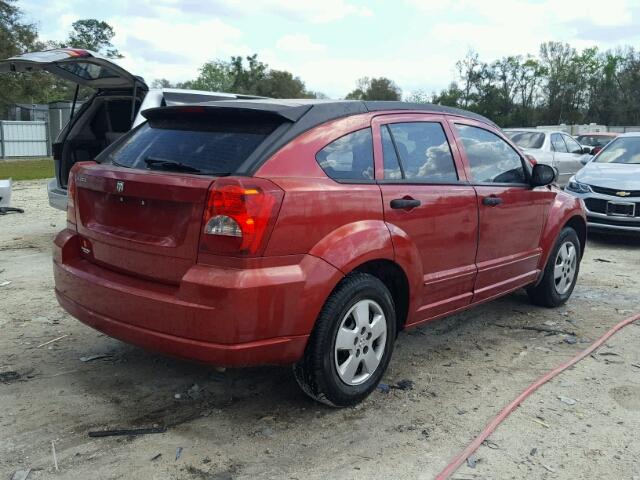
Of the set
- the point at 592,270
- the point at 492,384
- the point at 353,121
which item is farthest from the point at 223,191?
the point at 592,270

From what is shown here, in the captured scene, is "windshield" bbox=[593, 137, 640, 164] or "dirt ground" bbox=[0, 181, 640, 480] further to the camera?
"windshield" bbox=[593, 137, 640, 164]

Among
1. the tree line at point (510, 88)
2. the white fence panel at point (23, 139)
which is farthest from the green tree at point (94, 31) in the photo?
the white fence panel at point (23, 139)

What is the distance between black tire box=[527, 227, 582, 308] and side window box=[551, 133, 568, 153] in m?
8.48

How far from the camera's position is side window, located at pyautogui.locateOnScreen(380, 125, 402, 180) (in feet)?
12.5

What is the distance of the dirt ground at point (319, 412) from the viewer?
3.03 m

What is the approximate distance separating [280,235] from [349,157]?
2.56ft

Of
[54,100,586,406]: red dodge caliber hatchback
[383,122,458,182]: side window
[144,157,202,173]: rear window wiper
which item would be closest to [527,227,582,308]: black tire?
[54,100,586,406]: red dodge caliber hatchback

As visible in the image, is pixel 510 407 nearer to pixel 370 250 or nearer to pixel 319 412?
pixel 319 412

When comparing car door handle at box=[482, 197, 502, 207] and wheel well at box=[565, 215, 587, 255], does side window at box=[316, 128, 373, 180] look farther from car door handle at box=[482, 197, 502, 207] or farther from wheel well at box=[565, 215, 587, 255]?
wheel well at box=[565, 215, 587, 255]

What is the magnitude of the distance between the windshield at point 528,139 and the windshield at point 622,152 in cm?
266

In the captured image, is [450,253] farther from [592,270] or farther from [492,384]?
[592,270]

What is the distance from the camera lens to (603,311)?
225 inches

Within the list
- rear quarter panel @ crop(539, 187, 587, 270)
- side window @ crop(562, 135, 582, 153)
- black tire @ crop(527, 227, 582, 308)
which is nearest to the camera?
rear quarter panel @ crop(539, 187, 587, 270)

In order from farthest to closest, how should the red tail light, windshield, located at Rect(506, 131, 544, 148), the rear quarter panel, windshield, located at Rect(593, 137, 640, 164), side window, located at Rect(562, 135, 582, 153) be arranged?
side window, located at Rect(562, 135, 582, 153) → windshield, located at Rect(506, 131, 544, 148) → windshield, located at Rect(593, 137, 640, 164) → the rear quarter panel → the red tail light
